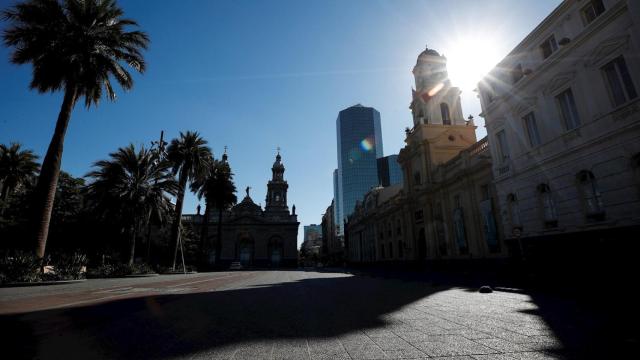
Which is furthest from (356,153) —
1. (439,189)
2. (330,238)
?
(439,189)

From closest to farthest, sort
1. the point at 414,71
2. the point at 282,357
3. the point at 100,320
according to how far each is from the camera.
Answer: the point at 282,357
the point at 100,320
the point at 414,71

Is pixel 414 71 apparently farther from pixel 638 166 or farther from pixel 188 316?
pixel 188 316

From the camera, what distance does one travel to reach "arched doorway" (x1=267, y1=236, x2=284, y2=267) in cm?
7531

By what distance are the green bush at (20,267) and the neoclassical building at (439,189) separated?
2446 cm

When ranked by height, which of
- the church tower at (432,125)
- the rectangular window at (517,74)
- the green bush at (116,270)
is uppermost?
the church tower at (432,125)

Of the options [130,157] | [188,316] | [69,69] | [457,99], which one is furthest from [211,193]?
[188,316]

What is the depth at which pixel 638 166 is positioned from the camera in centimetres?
1079

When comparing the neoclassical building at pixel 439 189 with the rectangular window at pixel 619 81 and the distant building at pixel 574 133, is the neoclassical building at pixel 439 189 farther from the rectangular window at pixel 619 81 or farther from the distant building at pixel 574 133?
the rectangular window at pixel 619 81

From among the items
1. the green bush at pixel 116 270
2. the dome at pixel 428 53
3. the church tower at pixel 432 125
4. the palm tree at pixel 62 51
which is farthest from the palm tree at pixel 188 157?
the dome at pixel 428 53

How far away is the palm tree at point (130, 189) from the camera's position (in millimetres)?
27203

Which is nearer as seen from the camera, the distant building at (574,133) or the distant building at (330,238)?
the distant building at (574,133)

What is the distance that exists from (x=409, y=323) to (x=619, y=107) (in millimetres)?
12239

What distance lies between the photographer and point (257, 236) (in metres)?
75.0

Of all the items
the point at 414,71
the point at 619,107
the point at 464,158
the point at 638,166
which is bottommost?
the point at 638,166
